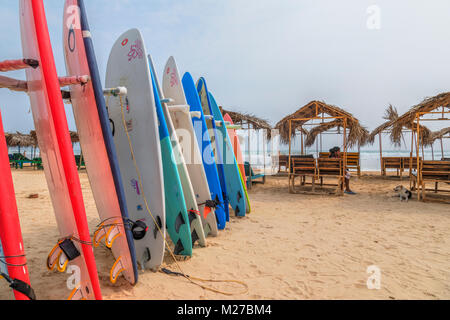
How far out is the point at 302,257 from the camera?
9.73ft

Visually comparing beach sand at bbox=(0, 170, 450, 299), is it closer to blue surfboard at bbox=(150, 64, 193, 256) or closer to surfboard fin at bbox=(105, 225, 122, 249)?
blue surfboard at bbox=(150, 64, 193, 256)

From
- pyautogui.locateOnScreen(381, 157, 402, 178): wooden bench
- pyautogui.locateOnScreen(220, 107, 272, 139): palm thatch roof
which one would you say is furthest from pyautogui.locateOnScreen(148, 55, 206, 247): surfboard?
pyautogui.locateOnScreen(381, 157, 402, 178): wooden bench

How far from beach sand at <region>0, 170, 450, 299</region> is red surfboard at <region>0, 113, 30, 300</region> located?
813 mm

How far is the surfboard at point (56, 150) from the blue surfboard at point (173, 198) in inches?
43.8

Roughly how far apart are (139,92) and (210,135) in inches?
72.2

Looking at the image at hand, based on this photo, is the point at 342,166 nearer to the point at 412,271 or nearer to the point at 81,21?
the point at 412,271

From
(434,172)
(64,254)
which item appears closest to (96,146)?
(64,254)

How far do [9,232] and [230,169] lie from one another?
3.61 meters

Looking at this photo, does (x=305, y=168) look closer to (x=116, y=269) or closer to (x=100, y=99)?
(x=116, y=269)

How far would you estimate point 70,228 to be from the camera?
1.96 m

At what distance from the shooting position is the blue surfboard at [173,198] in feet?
9.50

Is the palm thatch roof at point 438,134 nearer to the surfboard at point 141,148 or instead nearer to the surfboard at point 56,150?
the surfboard at point 141,148

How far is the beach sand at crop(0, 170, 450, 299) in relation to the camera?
2.24 meters
